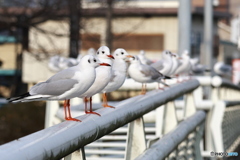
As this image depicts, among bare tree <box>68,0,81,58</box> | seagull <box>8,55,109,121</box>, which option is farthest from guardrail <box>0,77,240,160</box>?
bare tree <box>68,0,81,58</box>

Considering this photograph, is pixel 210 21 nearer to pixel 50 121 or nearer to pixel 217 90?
pixel 217 90

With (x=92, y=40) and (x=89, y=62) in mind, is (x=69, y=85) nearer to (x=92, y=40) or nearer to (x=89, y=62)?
(x=89, y=62)

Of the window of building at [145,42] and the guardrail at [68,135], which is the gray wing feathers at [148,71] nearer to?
the guardrail at [68,135]

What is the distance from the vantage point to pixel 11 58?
55406 mm

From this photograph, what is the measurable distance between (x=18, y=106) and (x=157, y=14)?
40452 millimetres

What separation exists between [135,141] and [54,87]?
59 cm

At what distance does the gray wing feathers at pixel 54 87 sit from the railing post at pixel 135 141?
47 cm

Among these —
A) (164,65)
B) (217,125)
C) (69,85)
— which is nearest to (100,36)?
(217,125)

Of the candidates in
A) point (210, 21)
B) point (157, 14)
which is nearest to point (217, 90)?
point (210, 21)

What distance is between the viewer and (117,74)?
5082 mm

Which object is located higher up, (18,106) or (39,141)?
(39,141)

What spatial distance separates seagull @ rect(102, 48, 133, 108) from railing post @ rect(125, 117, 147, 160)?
54cm

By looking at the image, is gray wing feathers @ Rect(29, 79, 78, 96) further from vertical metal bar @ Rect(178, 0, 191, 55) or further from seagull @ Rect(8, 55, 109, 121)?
vertical metal bar @ Rect(178, 0, 191, 55)

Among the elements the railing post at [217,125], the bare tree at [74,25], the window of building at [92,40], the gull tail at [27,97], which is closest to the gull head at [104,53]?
the gull tail at [27,97]
